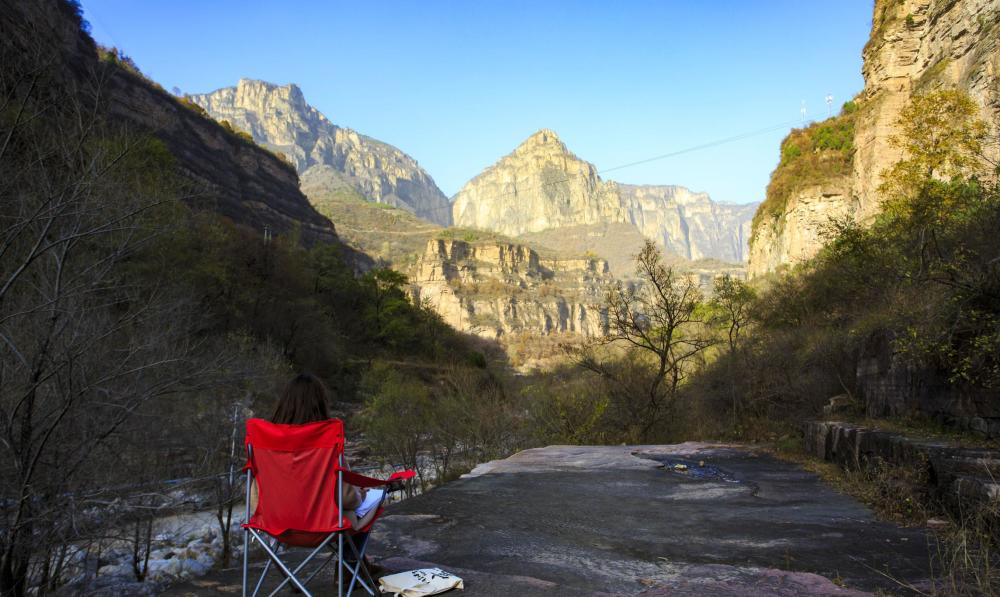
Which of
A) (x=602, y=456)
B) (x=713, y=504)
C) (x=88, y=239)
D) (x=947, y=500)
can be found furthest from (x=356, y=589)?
(x=602, y=456)

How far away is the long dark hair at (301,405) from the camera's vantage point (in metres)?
3.29

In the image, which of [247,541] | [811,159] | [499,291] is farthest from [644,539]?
[499,291]

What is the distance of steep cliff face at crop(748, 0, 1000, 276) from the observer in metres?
18.1

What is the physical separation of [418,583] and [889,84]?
1169 inches

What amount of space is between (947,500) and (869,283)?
8347mm

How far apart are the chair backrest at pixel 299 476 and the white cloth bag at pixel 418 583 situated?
0.48 meters

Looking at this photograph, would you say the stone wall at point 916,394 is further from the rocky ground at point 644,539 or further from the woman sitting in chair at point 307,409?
the woman sitting in chair at point 307,409

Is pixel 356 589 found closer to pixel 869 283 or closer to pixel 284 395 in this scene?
pixel 284 395

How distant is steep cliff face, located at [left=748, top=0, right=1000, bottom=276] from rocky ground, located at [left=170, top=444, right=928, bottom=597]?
13167 mm

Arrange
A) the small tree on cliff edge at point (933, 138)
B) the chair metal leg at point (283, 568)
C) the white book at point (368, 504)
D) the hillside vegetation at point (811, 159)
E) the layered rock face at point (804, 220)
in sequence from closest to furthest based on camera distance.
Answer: the chair metal leg at point (283, 568) → the white book at point (368, 504) → the small tree on cliff edge at point (933, 138) → the layered rock face at point (804, 220) → the hillside vegetation at point (811, 159)

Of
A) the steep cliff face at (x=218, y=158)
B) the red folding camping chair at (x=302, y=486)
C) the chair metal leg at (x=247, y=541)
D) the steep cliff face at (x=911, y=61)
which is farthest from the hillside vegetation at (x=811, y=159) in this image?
the steep cliff face at (x=218, y=158)

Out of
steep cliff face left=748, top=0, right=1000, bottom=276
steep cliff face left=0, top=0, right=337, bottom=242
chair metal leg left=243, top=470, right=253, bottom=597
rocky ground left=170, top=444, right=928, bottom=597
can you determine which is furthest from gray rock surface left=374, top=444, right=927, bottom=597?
steep cliff face left=0, top=0, right=337, bottom=242

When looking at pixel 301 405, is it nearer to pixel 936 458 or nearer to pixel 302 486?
pixel 302 486

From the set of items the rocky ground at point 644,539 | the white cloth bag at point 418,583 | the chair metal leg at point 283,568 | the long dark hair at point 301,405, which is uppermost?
the long dark hair at point 301,405
